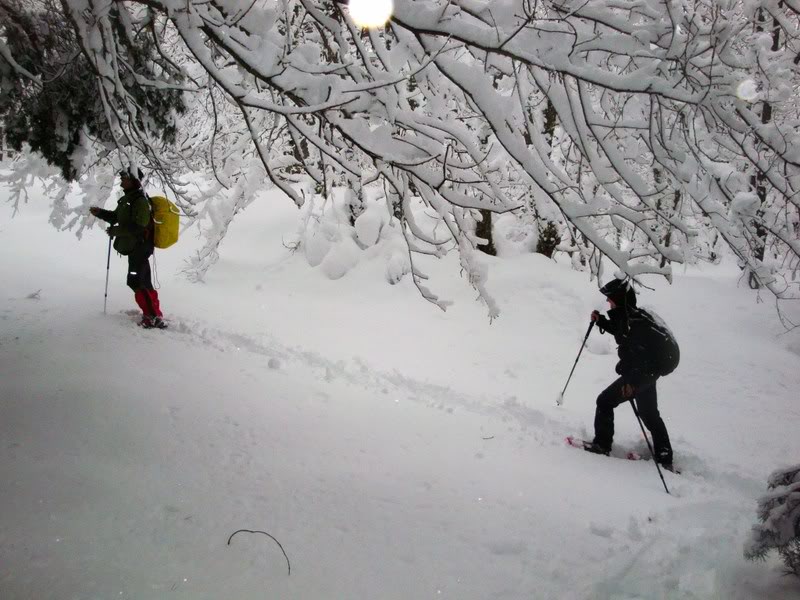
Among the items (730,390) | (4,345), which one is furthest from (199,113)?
(730,390)

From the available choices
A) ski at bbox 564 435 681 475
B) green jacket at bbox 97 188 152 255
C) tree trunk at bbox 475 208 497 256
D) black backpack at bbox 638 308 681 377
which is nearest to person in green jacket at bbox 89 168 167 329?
green jacket at bbox 97 188 152 255

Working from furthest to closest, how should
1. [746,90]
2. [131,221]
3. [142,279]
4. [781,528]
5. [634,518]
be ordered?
1. [142,279]
2. [131,221]
3. [634,518]
4. [746,90]
5. [781,528]

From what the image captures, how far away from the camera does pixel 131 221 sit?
6.17 m

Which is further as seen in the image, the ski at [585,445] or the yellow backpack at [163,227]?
the yellow backpack at [163,227]

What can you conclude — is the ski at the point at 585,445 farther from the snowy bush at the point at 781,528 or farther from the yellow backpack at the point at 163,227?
the yellow backpack at the point at 163,227

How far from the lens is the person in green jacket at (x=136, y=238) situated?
19.6 ft

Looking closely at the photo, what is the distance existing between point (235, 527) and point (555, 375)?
21.6 feet

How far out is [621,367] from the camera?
4770mm

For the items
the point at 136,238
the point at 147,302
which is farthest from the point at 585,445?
the point at 136,238

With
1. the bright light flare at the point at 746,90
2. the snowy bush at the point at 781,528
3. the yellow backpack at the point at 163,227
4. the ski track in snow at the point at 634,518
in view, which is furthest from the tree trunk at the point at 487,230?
the snowy bush at the point at 781,528

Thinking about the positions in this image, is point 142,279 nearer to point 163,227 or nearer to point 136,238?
point 136,238

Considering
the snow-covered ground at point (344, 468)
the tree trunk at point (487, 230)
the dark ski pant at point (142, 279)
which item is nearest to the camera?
the snow-covered ground at point (344, 468)

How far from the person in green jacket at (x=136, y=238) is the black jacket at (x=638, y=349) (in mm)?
5704

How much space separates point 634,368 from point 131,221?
249 inches
